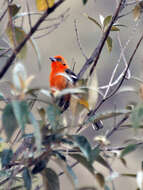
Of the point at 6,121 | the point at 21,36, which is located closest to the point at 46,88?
the point at 6,121

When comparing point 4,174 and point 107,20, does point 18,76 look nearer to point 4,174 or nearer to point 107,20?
point 4,174

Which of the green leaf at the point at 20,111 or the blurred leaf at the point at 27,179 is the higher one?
the green leaf at the point at 20,111

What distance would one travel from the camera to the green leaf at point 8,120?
5.66ft

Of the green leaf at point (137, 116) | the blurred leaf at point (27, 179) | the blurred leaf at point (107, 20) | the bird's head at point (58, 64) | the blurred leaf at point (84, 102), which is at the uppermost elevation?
the bird's head at point (58, 64)

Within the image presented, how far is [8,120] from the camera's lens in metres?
1.74

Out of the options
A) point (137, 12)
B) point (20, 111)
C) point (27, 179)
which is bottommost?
point (27, 179)

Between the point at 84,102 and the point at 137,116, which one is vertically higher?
the point at 84,102

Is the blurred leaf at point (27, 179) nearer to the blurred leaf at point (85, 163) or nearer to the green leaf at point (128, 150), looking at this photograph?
the blurred leaf at point (85, 163)

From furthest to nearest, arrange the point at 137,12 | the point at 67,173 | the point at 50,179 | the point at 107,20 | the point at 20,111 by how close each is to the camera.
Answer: the point at 107,20 < the point at 137,12 < the point at 50,179 < the point at 67,173 < the point at 20,111

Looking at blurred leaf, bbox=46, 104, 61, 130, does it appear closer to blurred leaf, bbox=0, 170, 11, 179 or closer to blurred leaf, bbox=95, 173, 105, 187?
blurred leaf, bbox=95, 173, 105, 187

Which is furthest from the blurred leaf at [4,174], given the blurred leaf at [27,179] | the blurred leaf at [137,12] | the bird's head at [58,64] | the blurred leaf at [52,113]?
the bird's head at [58,64]

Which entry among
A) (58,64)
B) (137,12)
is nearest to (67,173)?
(137,12)

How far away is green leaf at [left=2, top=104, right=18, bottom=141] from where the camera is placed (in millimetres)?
1727

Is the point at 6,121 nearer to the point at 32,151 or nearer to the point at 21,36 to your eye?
the point at 32,151
